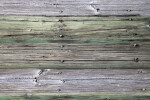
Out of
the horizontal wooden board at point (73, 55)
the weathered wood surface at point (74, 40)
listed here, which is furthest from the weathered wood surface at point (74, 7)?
the horizontal wooden board at point (73, 55)

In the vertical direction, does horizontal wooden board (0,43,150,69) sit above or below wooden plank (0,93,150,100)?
above

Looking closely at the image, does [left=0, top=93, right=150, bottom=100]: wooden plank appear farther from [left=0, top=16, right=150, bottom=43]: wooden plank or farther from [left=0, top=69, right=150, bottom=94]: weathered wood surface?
[left=0, top=16, right=150, bottom=43]: wooden plank

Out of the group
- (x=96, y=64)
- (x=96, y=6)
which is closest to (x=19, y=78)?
(x=96, y=64)

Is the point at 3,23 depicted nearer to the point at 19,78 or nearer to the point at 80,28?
the point at 19,78

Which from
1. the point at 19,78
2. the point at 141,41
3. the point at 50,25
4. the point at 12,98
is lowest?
the point at 12,98

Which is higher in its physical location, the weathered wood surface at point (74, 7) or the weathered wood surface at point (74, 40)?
the weathered wood surface at point (74, 7)

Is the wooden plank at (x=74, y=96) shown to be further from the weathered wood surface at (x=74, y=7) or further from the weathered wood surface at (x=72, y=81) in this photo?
the weathered wood surface at (x=74, y=7)

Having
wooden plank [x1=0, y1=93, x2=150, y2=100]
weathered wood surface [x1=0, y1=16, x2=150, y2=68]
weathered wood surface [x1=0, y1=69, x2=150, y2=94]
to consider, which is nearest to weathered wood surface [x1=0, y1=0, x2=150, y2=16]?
weathered wood surface [x1=0, y1=16, x2=150, y2=68]
